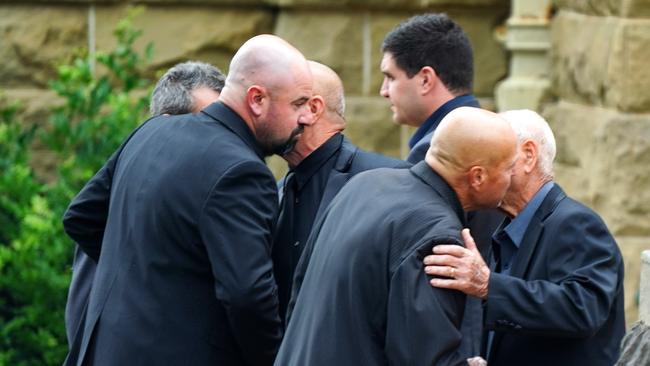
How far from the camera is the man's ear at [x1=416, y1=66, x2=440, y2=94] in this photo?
5070 millimetres

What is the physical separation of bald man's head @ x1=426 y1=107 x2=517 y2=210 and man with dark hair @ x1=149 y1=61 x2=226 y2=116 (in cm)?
142

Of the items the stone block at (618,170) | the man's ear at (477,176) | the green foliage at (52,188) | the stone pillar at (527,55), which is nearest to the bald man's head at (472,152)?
the man's ear at (477,176)

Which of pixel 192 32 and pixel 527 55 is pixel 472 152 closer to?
pixel 527 55

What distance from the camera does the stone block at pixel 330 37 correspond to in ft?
24.1

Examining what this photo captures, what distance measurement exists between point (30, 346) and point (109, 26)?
1744 mm

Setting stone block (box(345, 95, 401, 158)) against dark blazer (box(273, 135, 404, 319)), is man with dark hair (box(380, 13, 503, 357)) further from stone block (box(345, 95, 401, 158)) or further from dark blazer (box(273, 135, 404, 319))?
stone block (box(345, 95, 401, 158))

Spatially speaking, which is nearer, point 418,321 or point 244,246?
point 418,321

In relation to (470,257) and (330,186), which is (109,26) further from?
(470,257)

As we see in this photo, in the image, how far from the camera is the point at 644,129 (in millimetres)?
6219

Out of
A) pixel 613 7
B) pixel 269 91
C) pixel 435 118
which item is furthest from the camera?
pixel 613 7

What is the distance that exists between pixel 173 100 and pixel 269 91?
0.72m

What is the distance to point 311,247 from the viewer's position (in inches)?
159


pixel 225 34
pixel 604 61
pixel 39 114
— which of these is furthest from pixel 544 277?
pixel 39 114

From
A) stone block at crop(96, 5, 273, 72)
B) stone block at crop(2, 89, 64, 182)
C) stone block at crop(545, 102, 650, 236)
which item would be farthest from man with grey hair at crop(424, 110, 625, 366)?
stone block at crop(2, 89, 64, 182)
